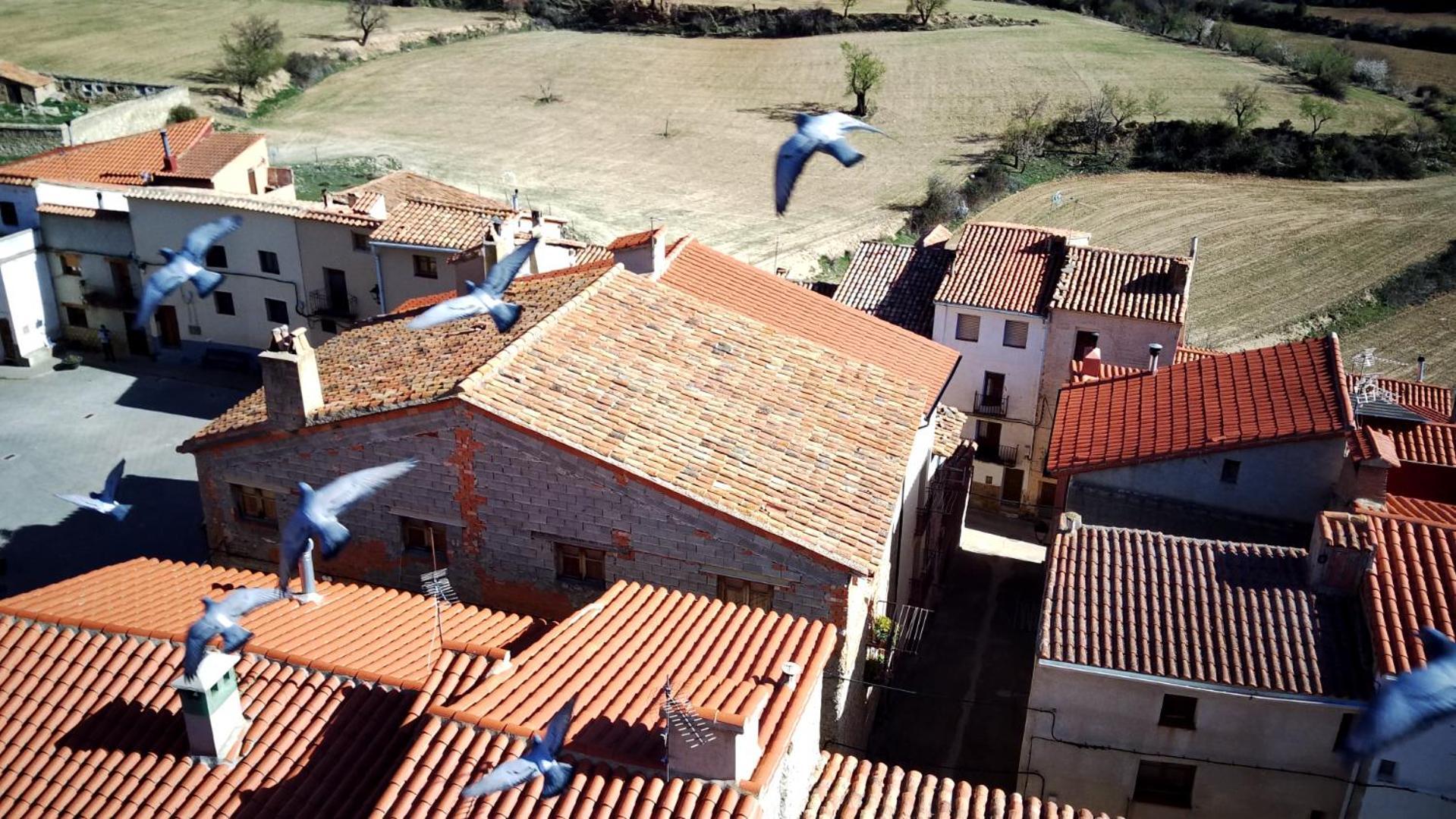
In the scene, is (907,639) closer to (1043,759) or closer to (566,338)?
(1043,759)

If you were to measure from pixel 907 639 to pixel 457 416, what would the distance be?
8.59 m

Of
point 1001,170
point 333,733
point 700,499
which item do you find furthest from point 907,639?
point 1001,170

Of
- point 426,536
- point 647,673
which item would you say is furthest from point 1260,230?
point 647,673

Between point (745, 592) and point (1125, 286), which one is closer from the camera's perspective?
point (745, 592)

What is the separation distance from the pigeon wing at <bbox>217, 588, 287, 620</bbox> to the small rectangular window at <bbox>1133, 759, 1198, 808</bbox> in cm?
1119

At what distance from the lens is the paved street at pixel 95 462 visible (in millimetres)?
26453

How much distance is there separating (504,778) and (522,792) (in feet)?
1.02

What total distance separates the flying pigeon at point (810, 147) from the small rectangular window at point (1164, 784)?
29.8 feet

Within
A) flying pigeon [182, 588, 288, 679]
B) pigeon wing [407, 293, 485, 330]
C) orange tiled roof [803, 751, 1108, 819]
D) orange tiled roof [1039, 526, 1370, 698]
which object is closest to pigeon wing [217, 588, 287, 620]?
flying pigeon [182, 588, 288, 679]

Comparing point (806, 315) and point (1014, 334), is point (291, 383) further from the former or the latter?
point (1014, 334)

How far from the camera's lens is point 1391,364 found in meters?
39.6

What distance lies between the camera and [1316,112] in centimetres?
6844

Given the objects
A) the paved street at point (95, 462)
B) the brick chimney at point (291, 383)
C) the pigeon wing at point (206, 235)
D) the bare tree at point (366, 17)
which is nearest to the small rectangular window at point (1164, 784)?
the brick chimney at point (291, 383)

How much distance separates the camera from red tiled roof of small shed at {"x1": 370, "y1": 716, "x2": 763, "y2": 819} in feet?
32.6
